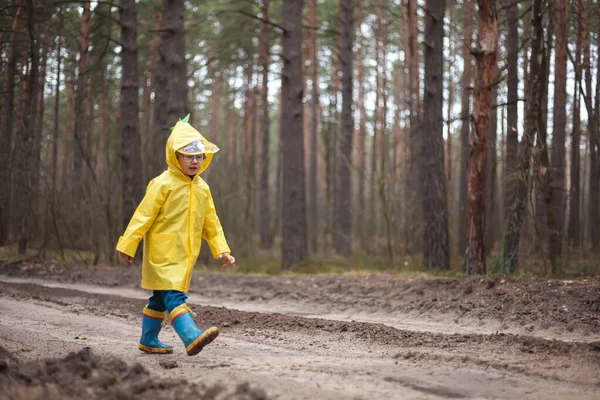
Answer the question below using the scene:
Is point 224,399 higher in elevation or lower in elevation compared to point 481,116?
lower

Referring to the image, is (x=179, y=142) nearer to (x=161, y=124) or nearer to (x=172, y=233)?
(x=172, y=233)

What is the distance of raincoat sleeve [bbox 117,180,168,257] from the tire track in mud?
1346mm

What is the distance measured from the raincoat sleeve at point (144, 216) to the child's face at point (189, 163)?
0.84 feet

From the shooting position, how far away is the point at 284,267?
15.1 m

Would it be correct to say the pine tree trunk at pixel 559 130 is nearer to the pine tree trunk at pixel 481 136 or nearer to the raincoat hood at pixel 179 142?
the pine tree trunk at pixel 481 136

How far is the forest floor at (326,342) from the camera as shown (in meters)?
4.34

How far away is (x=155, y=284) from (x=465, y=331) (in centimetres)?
374

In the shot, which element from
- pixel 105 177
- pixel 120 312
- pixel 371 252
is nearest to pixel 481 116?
pixel 120 312

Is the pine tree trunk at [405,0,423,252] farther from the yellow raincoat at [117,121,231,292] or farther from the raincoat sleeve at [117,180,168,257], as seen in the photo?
the raincoat sleeve at [117,180,168,257]

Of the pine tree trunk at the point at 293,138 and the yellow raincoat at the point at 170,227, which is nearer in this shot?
the yellow raincoat at the point at 170,227

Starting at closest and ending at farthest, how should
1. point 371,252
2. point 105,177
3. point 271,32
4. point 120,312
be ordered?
point 120,312 < point 105,177 < point 371,252 < point 271,32

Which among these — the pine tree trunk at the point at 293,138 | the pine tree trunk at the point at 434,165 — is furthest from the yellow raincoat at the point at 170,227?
the pine tree trunk at the point at 293,138

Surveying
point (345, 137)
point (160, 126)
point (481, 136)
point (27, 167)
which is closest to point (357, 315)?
point (481, 136)

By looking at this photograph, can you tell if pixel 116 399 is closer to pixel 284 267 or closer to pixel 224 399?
pixel 224 399
